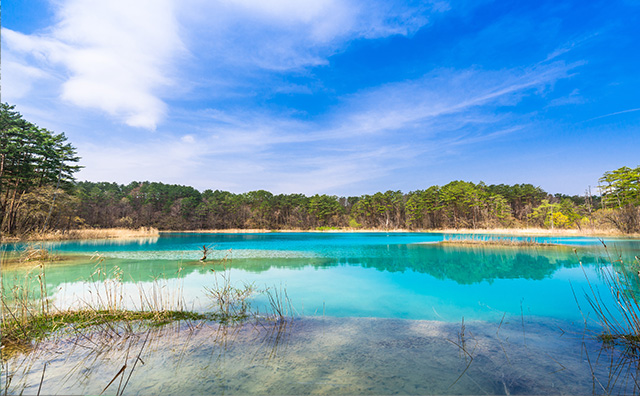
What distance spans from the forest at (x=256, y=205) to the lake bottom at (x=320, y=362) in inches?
891

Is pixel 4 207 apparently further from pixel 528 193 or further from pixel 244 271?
pixel 528 193

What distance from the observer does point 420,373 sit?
10.8 feet

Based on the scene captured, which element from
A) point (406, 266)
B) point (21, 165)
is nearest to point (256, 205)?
point (21, 165)

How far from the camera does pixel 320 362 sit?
3566 millimetres

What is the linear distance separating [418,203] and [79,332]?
4940cm

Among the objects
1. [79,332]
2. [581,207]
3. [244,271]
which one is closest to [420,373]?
[79,332]

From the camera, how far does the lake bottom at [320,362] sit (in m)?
2.95

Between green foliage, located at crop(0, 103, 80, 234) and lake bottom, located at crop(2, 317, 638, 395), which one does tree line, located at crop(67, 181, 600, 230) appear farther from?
lake bottom, located at crop(2, 317, 638, 395)

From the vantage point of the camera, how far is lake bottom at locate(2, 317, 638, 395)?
295 cm

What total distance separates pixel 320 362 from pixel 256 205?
5884 cm

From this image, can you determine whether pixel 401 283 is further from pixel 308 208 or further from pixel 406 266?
pixel 308 208

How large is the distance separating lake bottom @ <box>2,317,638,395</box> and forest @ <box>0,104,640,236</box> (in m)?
22.6

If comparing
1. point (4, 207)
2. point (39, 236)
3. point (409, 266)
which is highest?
point (4, 207)

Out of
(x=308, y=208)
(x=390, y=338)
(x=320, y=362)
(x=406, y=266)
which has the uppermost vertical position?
(x=308, y=208)
